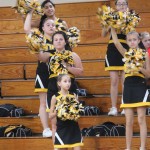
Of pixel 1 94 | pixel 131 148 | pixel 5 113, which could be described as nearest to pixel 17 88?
pixel 1 94

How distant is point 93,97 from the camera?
6453 mm

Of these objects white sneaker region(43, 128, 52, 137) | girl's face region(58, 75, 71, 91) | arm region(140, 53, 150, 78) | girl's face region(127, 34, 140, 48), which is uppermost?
girl's face region(127, 34, 140, 48)

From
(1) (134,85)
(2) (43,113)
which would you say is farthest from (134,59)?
(2) (43,113)

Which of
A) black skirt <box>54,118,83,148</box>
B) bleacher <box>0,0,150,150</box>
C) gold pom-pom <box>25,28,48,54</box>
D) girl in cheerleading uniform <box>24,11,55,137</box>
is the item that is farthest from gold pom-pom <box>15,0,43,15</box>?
black skirt <box>54,118,83,148</box>

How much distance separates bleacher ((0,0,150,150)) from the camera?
5.75 metres

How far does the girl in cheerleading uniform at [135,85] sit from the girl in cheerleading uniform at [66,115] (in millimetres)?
522

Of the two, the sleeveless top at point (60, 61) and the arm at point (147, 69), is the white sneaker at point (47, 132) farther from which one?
the arm at point (147, 69)

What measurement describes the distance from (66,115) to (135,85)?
0.80m

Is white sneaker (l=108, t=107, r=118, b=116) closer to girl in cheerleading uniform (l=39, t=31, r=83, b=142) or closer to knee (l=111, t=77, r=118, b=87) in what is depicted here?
knee (l=111, t=77, r=118, b=87)

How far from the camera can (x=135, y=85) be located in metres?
5.21

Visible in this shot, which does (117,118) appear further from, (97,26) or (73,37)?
(97,26)

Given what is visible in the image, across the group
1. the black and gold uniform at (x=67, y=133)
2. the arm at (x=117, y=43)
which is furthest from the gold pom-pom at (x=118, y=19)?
the black and gold uniform at (x=67, y=133)

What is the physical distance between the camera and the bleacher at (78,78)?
5750mm

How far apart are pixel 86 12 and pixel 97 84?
84.2 inches
